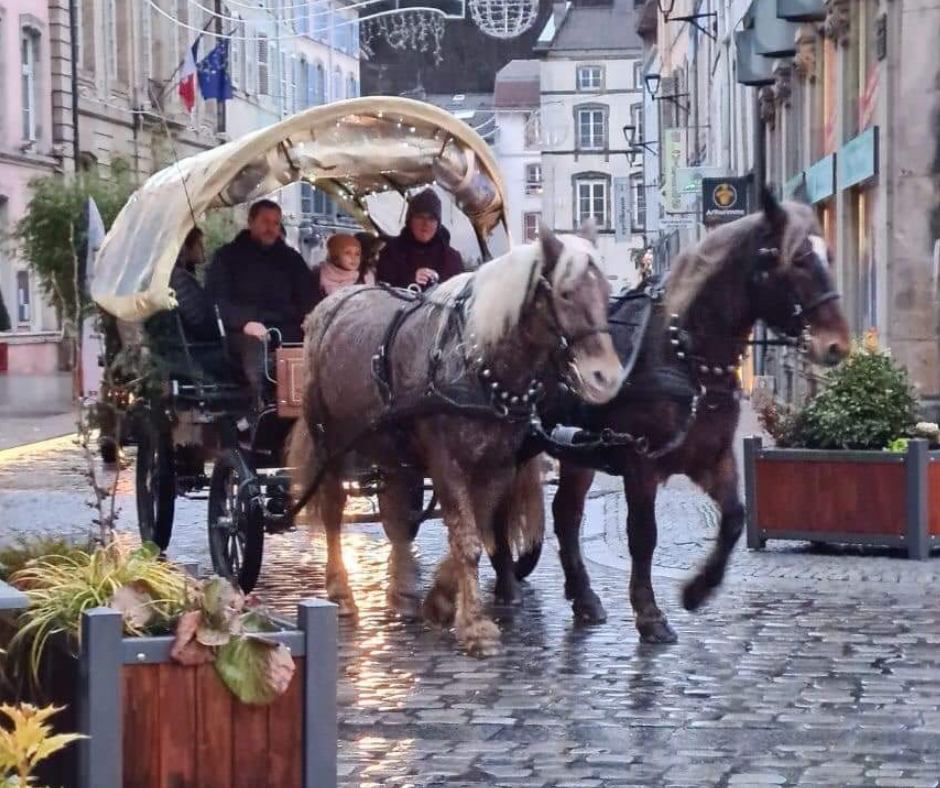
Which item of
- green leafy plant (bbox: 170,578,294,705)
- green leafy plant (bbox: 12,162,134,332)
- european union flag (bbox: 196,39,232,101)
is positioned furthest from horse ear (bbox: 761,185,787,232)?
european union flag (bbox: 196,39,232,101)

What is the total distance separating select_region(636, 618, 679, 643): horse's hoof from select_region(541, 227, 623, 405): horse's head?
1.13 metres

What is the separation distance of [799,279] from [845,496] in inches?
142

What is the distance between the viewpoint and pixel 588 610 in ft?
33.1

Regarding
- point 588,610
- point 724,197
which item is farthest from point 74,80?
point 588,610

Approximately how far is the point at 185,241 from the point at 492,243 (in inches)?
75.4

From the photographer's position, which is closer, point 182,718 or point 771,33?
point 182,718

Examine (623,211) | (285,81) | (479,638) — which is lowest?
(479,638)

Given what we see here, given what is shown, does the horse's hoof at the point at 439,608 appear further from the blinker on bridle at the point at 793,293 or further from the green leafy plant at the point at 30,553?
→ the green leafy plant at the point at 30,553

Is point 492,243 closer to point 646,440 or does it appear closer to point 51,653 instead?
point 646,440

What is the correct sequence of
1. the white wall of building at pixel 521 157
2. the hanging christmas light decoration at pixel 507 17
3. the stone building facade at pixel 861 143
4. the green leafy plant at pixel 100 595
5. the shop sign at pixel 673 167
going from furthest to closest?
the white wall of building at pixel 521 157 < the shop sign at pixel 673 167 < the hanging christmas light decoration at pixel 507 17 < the stone building facade at pixel 861 143 < the green leafy plant at pixel 100 595

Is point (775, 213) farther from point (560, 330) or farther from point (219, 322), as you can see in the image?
point (219, 322)

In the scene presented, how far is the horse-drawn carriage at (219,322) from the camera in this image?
11.1 meters

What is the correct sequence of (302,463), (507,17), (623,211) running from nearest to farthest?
(302,463), (507,17), (623,211)

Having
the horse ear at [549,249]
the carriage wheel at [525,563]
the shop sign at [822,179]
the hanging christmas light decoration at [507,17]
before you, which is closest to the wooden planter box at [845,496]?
the carriage wheel at [525,563]
